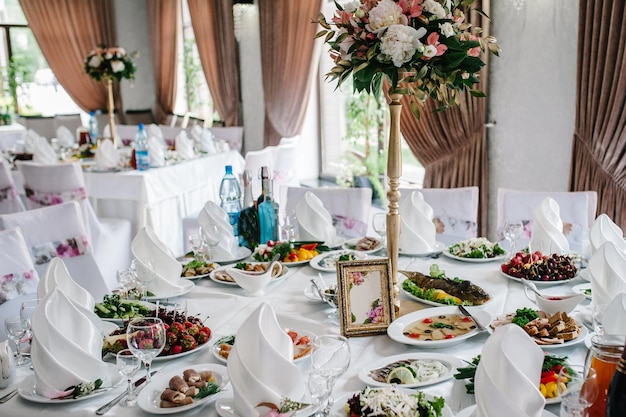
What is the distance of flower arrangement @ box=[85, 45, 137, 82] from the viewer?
5691mm

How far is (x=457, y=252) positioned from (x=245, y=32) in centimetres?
476

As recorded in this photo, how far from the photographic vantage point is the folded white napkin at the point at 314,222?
2781 millimetres

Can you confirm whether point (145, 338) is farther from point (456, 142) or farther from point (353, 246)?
point (456, 142)

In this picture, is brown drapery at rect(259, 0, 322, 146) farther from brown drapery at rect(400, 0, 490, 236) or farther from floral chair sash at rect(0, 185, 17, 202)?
floral chair sash at rect(0, 185, 17, 202)

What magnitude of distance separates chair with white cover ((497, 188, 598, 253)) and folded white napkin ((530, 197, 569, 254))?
1.18ft

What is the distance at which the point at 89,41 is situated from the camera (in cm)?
846

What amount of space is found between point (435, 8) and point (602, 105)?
2216 millimetres

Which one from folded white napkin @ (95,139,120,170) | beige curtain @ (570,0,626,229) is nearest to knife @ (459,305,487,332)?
beige curtain @ (570,0,626,229)

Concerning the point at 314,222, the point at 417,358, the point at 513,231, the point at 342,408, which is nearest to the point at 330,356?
the point at 342,408

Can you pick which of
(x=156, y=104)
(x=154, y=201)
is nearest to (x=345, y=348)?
(x=154, y=201)

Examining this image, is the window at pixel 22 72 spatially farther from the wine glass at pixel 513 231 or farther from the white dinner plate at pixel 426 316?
the white dinner plate at pixel 426 316

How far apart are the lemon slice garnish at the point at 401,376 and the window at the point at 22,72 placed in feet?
25.7

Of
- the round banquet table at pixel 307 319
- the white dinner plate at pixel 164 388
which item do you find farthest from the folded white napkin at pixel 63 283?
the white dinner plate at pixel 164 388

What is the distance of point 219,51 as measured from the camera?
698cm
